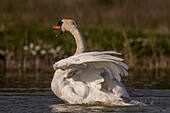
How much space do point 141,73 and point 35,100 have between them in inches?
179

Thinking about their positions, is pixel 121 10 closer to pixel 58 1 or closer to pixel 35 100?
pixel 58 1

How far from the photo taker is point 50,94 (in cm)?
1220

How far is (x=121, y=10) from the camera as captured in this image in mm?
22328

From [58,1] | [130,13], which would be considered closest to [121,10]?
[130,13]

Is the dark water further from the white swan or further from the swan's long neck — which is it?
the swan's long neck

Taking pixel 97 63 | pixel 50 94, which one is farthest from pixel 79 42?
pixel 50 94

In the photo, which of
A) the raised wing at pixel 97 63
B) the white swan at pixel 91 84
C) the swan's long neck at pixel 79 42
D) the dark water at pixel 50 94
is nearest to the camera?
the raised wing at pixel 97 63

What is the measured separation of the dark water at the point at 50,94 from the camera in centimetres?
1005

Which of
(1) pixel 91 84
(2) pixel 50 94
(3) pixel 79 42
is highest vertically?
(3) pixel 79 42

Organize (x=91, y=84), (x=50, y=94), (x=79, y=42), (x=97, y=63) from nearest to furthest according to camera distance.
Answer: (x=97, y=63)
(x=91, y=84)
(x=79, y=42)
(x=50, y=94)

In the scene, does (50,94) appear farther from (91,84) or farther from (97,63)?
(97,63)

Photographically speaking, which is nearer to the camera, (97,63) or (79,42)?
(97,63)

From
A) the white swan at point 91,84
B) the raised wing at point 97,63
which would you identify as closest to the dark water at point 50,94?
the white swan at point 91,84

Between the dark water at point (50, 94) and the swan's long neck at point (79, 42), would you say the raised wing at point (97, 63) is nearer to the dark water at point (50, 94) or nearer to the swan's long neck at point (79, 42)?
the dark water at point (50, 94)
